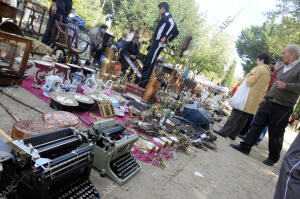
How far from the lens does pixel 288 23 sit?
15.5 metres

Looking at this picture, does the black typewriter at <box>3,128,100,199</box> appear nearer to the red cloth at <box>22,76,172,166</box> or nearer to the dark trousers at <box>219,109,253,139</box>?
the red cloth at <box>22,76,172,166</box>

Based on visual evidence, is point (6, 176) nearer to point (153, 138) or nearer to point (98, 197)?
point (98, 197)

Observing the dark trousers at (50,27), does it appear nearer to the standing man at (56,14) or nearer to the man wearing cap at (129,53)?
the standing man at (56,14)

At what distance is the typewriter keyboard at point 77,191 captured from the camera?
1.49 meters

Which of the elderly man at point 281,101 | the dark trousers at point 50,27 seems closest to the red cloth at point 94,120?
the elderly man at point 281,101

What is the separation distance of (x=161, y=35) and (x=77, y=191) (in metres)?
6.02

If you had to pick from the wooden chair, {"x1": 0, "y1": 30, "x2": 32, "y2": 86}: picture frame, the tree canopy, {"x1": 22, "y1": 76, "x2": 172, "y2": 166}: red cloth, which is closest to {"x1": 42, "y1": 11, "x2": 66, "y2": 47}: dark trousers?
the wooden chair

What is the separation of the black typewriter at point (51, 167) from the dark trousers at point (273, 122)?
13.3 feet

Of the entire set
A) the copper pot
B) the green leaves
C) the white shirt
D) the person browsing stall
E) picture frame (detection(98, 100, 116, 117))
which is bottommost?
picture frame (detection(98, 100, 116, 117))

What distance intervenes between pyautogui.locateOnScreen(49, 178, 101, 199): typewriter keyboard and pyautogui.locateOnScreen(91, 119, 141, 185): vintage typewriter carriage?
1.15ft

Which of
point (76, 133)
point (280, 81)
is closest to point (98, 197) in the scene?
point (76, 133)

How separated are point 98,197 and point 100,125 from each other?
71cm

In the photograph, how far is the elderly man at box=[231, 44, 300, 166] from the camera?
394cm

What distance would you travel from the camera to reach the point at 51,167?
131 cm
